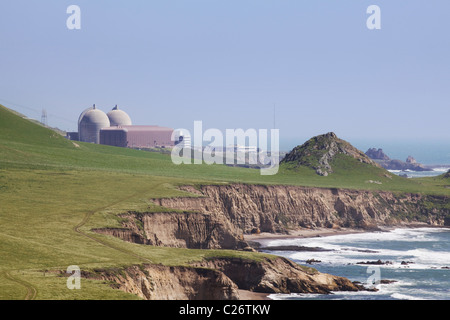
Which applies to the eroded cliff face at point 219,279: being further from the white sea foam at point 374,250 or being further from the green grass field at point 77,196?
the white sea foam at point 374,250

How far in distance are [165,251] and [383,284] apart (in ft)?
97.9

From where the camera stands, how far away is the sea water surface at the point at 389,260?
89.6m

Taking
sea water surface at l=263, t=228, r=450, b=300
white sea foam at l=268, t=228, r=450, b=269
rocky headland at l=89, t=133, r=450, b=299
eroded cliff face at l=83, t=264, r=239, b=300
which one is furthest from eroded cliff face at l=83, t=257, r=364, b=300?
white sea foam at l=268, t=228, r=450, b=269

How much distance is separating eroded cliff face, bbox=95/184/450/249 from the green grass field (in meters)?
3.76

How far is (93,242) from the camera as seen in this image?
83.9 metres

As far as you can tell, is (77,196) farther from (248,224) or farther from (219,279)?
(219,279)

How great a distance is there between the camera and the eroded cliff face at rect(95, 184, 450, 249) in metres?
105

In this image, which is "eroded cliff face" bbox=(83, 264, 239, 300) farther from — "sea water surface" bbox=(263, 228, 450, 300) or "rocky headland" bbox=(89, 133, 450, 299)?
"sea water surface" bbox=(263, 228, 450, 300)

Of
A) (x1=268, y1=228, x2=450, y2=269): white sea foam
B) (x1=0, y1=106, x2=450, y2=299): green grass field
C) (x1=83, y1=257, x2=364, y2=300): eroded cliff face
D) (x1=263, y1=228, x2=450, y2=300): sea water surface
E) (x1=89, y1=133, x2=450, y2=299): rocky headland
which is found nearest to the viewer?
(x1=0, y1=106, x2=450, y2=299): green grass field

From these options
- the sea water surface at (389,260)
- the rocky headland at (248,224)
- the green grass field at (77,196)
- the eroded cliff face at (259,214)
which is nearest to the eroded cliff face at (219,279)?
the rocky headland at (248,224)

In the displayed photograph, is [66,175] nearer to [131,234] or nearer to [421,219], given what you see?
[131,234]

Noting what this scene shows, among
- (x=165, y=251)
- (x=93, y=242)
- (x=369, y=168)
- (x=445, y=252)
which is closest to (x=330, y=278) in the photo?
(x=165, y=251)

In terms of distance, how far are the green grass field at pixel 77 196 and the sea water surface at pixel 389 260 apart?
Answer: 17.5 m

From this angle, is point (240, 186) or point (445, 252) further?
point (240, 186)
